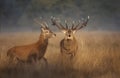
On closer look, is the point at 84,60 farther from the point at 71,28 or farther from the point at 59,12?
the point at 59,12

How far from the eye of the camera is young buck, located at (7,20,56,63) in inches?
139

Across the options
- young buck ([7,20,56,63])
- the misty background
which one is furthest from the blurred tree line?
young buck ([7,20,56,63])

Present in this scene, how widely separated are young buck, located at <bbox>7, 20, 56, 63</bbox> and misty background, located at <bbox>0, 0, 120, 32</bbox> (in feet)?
0.32

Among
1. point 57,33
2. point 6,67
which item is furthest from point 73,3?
point 6,67

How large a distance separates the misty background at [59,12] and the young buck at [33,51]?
0.10 m

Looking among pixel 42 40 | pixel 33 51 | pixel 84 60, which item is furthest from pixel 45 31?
pixel 84 60

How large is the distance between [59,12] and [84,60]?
66 cm

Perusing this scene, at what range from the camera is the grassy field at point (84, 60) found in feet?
11.4

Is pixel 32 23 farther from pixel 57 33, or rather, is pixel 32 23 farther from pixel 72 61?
pixel 72 61

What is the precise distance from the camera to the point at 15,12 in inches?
144

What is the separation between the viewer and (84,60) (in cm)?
350

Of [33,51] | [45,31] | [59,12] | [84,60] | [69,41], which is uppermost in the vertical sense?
[59,12]

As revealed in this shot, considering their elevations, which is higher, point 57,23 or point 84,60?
point 57,23

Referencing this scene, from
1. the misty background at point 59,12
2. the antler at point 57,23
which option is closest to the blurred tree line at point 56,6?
the misty background at point 59,12
